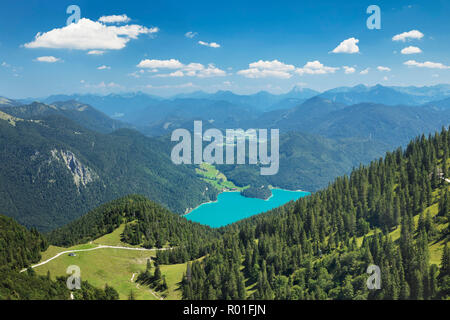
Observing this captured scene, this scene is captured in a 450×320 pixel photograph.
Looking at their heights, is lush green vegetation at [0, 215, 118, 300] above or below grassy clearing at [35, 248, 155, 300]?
above

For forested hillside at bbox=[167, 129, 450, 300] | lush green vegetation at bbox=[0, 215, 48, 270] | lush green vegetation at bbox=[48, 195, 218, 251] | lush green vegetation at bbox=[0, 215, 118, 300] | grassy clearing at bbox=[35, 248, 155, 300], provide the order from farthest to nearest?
lush green vegetation at bbox=[48, 195, 218, 251]
grassy clearing at bbox=[35, 248, 155, 300]
lush green vegetation at bbox=[0, 215, 48, 270]
forested hillside at bbox=[167, 129, 450, 300]
lush green vegetation at bbox=[0, 215, 118, 300]

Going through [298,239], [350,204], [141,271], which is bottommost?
[141,271]

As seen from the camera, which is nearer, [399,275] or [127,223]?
[399,275]

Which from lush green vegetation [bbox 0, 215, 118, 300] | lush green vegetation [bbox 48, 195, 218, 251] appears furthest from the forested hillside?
lush green vegetation [bbox 0, 215, 118, 300]

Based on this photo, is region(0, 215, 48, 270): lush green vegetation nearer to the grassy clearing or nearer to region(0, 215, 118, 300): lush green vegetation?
region(0, 215, 118, 300): lush green vegetation

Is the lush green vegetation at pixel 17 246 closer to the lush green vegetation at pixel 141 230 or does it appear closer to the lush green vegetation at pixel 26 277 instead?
the lush green vegetation at pixel 26 277

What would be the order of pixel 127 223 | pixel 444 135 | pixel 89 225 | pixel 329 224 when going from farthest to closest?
1. pixel 89 225
2. pixel 127 223
3. pixel 444 135
4. pixel 329 224

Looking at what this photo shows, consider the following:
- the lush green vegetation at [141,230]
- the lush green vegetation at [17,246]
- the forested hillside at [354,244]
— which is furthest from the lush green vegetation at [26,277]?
the lush green vegetation at [141,230]
